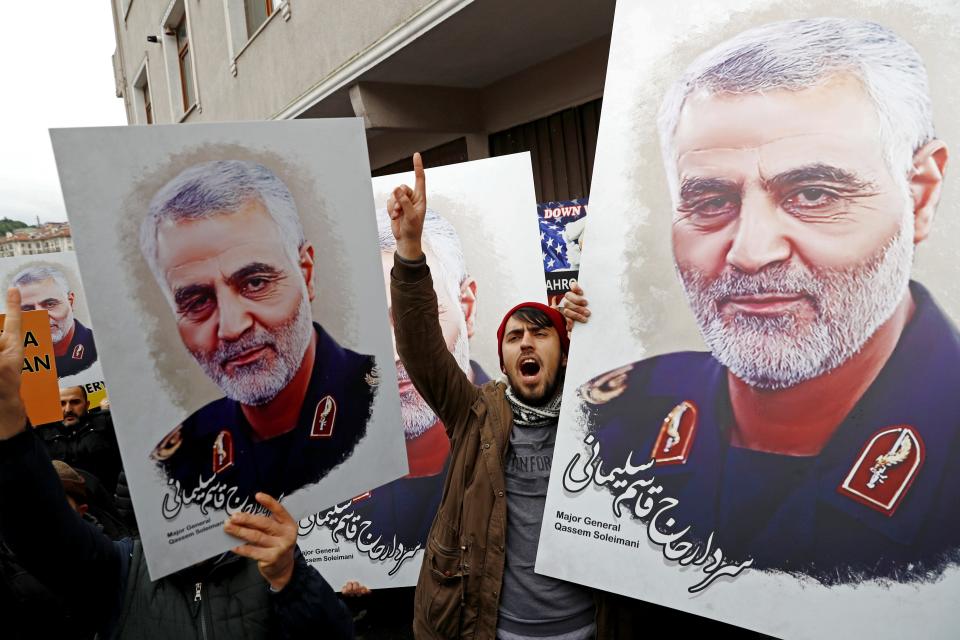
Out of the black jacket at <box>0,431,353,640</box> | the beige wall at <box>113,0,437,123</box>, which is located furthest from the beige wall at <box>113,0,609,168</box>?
the black jacket at <box>0,431,353,640</box>

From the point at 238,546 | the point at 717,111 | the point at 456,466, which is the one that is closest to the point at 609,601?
the point at 456,466

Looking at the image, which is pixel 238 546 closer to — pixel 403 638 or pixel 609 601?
pixel 609 601

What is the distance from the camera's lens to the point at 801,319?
4.36 feet

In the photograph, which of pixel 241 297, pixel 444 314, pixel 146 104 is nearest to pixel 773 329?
pixel 241 297

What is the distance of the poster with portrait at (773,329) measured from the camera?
1203 millimetres

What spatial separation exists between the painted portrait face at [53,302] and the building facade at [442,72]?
111 inches

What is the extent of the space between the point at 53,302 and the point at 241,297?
3.10m

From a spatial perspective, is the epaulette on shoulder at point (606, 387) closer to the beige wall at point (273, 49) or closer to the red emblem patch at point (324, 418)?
the red emblem patch at point (324, 418)

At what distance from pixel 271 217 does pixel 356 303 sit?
9.7 inches

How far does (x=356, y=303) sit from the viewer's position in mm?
1391

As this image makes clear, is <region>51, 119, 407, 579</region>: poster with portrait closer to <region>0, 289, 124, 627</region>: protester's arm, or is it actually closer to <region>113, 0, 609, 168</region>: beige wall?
<region>0, 289, 124, 627</region>: protester's arm

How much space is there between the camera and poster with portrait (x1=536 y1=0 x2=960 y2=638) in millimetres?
1203

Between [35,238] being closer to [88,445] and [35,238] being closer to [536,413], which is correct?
[88,445]

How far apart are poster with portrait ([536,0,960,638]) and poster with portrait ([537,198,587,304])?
151 centimetres
